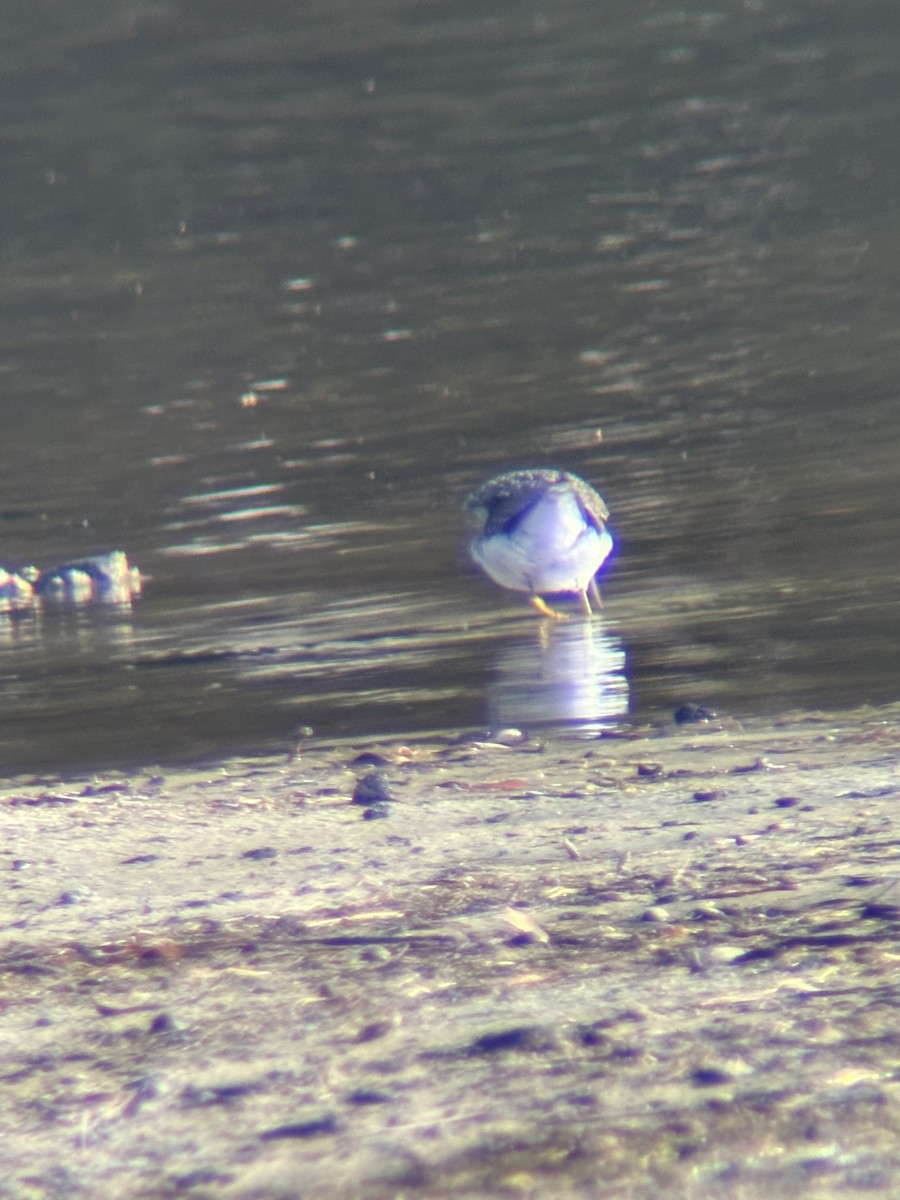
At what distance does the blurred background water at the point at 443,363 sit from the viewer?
303 inches

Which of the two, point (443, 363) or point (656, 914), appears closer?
point (656, 914)

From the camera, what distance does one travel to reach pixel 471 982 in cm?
425

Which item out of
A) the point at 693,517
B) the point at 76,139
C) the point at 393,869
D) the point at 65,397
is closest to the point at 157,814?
the point at 393,869

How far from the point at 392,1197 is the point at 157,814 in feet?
8.93

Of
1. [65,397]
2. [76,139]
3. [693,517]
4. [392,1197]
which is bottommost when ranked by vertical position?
[392,1197]

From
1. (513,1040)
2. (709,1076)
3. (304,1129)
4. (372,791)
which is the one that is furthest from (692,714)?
(304,1129)

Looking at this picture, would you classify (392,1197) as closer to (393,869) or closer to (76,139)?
(393,869)

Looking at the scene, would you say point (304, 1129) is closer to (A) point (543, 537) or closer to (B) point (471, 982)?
(B) point (471, 982)

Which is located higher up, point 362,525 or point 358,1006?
point 362,525

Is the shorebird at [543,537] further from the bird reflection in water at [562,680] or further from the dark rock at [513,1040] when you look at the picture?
the dark rock at [513,1040]

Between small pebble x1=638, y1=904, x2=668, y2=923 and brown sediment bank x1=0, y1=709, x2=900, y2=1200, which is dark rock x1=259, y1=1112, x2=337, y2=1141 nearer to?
brown sediment bank x1=0, y1=709, x2=900, y2=1200

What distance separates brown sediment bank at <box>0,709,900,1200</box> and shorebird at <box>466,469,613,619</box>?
204 cm

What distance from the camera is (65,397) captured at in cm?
1423

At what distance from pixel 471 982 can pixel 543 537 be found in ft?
13.4
